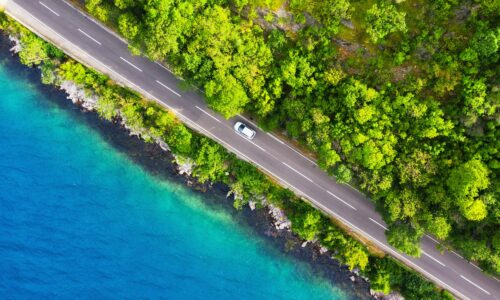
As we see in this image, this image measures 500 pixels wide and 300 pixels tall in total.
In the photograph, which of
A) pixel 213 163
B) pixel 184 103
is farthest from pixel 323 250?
pixel 184 103

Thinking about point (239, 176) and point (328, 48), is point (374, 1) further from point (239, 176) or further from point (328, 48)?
point (239, 176)

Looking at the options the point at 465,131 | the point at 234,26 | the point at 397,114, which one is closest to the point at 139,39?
the point at 234,26

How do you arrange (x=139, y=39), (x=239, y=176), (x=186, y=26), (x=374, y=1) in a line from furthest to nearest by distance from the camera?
(x=239, y=176)
(x=139, y=39)
(x=186, y=26)
(x=374, y=1)

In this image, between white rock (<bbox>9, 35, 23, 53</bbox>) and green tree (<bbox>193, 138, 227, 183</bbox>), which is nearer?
green tree (<bbox>193, 138, 227, 183</bbox>)

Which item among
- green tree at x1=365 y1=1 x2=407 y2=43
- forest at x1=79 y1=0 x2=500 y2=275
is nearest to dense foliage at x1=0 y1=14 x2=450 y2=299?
forest at x1=79 y1=0 x2=500 y2=275

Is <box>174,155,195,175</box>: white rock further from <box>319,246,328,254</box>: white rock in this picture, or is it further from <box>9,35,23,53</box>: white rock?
<box>9,35,23,53</box>: white rock

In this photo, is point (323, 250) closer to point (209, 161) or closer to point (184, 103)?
point (209, 161)

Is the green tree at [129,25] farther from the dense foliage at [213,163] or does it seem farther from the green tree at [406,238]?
the green tree at [406,238]

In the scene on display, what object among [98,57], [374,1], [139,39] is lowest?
[98,57]
